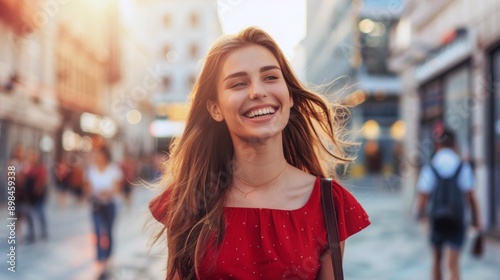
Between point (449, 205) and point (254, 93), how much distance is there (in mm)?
4311

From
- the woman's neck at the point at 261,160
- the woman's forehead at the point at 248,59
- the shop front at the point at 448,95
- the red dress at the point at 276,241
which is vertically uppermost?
the shop front at the point at 448,95

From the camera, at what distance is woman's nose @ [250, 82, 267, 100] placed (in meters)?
2.12

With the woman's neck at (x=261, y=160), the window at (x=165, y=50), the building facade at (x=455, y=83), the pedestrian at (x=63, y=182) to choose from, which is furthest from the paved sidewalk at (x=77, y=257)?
the window at (x=165, y=50)

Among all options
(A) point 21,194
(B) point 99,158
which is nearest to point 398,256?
(B) point 99,158

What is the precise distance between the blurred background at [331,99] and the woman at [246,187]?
19 cm

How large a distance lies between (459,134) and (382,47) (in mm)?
20405

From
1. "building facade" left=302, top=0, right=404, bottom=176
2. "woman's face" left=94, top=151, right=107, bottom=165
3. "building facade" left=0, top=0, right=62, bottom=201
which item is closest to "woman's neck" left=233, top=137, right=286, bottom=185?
"woman's face" left=94, top=151, right=107, bottom=165

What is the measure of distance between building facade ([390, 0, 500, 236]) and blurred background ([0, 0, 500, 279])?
0.04 m

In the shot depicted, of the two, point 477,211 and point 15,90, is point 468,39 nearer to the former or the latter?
point 477,211

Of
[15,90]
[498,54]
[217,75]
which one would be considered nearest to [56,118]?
[15,90]

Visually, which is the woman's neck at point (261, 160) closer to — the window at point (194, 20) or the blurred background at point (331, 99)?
the blurred background at point (331, 99)

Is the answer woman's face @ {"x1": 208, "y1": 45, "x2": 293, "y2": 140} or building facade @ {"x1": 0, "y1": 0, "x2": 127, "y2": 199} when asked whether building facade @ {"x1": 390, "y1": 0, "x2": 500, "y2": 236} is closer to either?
building facade @ {"x1": 0, "y1": 0, "x2": 127, "y2": 199}

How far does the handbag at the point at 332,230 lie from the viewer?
2084 mm

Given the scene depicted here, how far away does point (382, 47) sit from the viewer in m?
32.4
